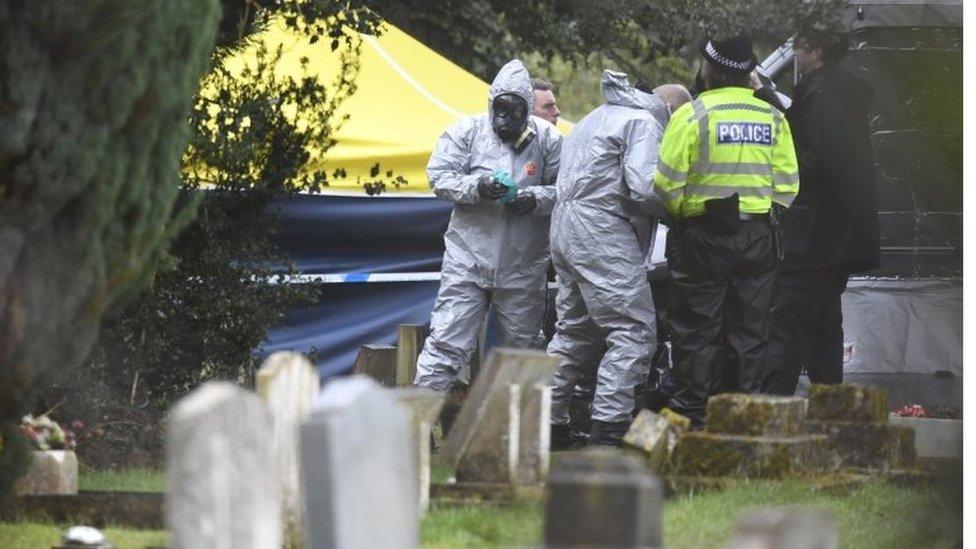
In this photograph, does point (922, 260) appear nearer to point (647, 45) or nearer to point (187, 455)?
point (647, 45)

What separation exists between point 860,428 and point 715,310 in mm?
1426

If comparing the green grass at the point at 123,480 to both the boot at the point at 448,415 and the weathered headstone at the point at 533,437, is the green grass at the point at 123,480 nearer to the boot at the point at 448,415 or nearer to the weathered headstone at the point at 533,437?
the weathered headstone at the point at 533,437

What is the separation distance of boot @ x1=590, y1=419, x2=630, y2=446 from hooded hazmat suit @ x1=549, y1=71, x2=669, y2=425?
0.03m

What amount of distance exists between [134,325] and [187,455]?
21.5ft

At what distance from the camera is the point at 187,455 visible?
3.20 metres

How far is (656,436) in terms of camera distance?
7.37 meters

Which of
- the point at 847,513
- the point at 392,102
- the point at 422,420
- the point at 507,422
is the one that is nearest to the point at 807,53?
the point at 847,513

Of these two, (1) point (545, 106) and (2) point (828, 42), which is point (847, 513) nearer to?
(2) point (828, 42)

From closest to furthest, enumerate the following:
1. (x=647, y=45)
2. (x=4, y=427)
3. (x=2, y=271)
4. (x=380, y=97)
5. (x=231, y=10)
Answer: (x=2, y=271) < (x=4, y=427) < (x=231, y=10) < (x=380, y=97) < (x=647, y=45)

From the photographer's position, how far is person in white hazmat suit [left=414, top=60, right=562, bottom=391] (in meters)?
10.0

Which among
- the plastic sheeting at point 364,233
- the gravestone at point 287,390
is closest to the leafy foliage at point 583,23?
the plastic sheeting at point 364,233

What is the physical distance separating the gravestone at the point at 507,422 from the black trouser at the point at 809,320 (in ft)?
11.6

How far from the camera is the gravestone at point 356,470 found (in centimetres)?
311

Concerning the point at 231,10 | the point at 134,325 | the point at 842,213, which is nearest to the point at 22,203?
the point at 231,10
